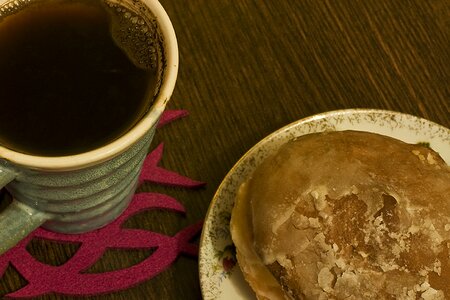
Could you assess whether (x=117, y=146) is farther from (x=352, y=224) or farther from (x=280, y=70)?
(x=280, y=70)

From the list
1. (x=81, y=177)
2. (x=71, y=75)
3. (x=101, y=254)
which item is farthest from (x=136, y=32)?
(x=101, y=254)

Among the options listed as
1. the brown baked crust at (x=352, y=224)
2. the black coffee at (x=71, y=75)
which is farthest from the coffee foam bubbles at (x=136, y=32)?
the brown baked crust at (x=352, y=224)

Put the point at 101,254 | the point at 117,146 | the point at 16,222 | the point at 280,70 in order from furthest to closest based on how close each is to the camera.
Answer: the point at 280,70
the point at 101,254
the point at 16,222
the point at 117,146

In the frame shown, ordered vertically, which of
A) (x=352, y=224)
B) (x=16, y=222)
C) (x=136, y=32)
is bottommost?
(x=352, y=224)

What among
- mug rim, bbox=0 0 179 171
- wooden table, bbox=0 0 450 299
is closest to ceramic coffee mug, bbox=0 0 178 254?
mug rim, bbox=0 0 179 171

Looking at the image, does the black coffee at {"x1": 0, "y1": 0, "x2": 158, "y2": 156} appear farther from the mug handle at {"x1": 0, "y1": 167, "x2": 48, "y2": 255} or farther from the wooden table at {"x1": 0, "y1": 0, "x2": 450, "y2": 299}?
the wooden table at {"x1": 0, "y1": 0, "x2": 450, "y2": 299}

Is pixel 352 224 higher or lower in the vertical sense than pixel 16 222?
lower

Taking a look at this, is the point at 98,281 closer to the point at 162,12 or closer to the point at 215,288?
the point at 215,288

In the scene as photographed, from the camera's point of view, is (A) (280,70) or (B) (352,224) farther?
(A) (280,70)
